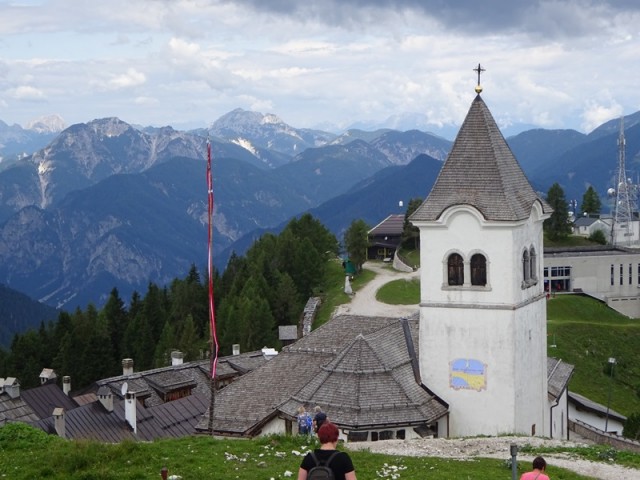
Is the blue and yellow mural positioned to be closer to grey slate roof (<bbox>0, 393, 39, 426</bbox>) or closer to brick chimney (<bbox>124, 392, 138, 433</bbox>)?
brick chimney (<bbox>124, 392, 138, 433</bbox>)

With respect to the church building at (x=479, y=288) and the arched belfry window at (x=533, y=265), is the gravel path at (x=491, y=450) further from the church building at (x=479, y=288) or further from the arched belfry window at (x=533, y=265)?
the arched belfry window at (x=533, y=265)

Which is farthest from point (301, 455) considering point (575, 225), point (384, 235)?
point (575, 225)

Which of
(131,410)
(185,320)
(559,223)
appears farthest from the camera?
(559,223)

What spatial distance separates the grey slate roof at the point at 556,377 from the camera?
4166 centimetres

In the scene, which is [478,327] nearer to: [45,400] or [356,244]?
[45,400]

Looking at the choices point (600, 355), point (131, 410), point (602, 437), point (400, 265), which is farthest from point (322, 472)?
point (400, 265)

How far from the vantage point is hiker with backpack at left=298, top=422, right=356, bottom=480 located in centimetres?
1461

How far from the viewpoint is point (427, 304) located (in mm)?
37094

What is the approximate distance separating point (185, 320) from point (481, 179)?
5881 cm

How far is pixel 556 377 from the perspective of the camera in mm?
44281

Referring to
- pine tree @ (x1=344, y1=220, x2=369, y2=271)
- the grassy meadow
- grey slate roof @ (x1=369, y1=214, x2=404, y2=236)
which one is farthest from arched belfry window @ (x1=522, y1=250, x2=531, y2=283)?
grey slate roof @ (x1=369, y1=214, x2=404, y2=236)

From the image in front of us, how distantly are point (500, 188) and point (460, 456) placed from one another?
12.2m

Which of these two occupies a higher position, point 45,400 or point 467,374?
point 467,374

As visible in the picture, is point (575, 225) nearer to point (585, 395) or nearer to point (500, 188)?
point (585, 395)
